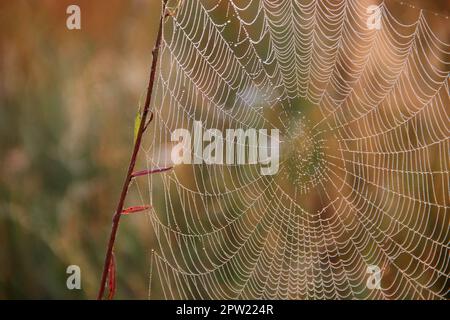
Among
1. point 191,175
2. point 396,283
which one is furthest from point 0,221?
point 396,283

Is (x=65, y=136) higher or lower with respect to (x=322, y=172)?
higher

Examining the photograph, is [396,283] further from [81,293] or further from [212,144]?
[81,293]

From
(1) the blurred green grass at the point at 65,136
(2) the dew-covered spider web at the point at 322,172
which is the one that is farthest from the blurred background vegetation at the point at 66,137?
(2) the dew-covered spider web at the point at 322,172

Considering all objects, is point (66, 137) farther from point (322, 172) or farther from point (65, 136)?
point (322, 172)

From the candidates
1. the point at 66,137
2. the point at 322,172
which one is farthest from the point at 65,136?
the point at 322,172

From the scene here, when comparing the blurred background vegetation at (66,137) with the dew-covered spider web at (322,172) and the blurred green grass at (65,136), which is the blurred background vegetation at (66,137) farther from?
the dew-covered spider web at (322,172)
